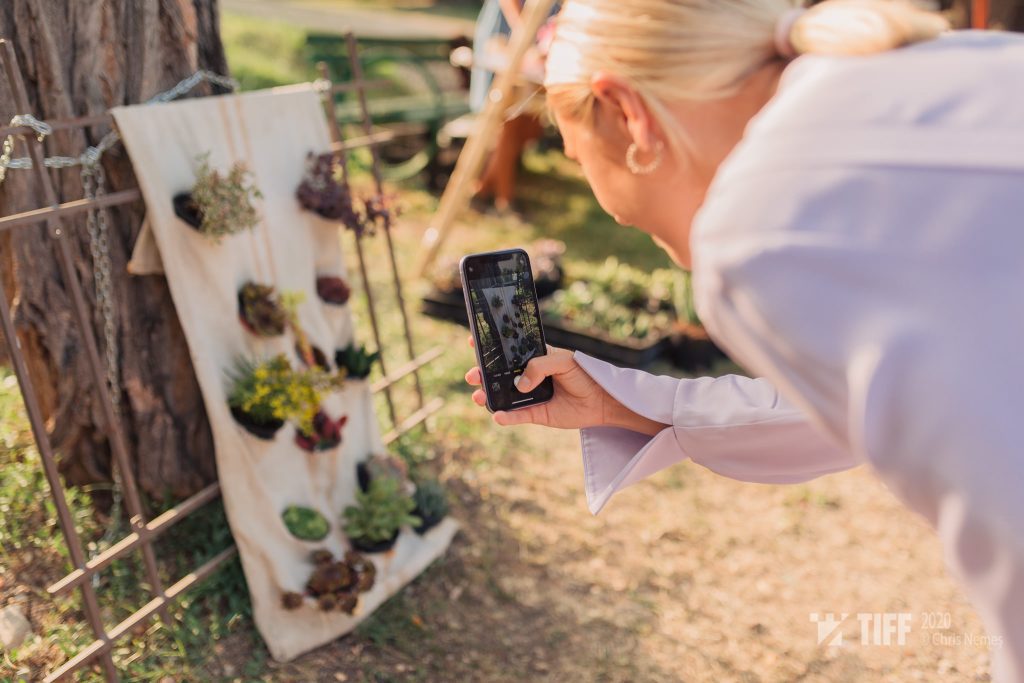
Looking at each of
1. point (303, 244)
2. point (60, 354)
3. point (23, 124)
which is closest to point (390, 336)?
point (303, 244)

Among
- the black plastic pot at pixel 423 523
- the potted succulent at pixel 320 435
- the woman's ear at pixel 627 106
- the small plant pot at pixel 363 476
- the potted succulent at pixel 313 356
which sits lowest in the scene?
the black plastic pot at pixel 423 523

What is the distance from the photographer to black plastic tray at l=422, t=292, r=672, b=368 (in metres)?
4.68

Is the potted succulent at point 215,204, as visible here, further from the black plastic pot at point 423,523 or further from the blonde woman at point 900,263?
the blonde woman at point 900,263

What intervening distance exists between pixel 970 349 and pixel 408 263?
543cm

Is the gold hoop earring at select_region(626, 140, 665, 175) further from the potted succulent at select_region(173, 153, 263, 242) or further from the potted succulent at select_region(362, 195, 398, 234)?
the potted succulent at select_region(362, 195, 398, 234)

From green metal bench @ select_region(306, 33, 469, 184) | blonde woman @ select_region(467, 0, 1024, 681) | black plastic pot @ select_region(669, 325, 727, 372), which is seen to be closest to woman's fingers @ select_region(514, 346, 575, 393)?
blonde woman @ select_region(467, 0, 1024, 681)

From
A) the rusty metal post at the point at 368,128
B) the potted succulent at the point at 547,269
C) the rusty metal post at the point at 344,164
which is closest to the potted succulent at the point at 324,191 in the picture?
the rusty metal post at the point at 344,164

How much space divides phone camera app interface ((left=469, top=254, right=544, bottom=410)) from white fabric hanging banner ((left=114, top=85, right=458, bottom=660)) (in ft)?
3.41

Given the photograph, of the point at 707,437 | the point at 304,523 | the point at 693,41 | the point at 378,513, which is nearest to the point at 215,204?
the point at 304,523

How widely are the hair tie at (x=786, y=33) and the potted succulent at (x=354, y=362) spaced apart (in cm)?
210

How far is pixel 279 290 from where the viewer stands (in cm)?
275

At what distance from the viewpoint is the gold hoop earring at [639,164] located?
1.15 metres

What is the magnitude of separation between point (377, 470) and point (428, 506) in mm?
250

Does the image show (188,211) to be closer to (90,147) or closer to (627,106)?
(90,147)
